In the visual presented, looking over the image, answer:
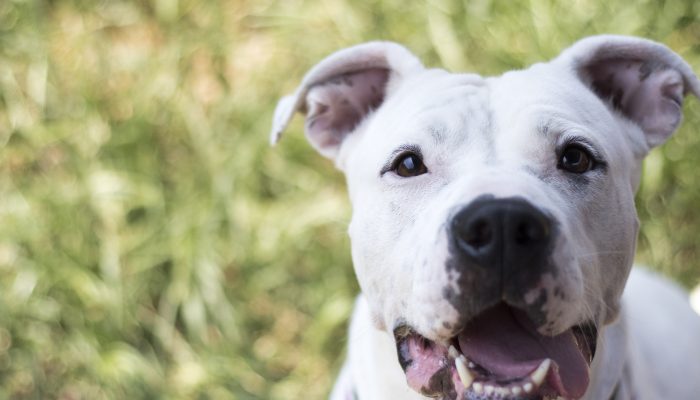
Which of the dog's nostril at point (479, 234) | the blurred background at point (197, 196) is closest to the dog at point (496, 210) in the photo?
the dog's nostril at point (479, 234)

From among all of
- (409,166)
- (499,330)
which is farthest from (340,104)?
(499,330)

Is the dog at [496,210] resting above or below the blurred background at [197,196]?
above

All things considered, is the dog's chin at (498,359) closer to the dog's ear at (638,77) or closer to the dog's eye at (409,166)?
the dog's eye at (409,166)

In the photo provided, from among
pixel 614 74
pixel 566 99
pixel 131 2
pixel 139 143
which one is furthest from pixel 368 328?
pixel 131 2

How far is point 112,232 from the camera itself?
4.26 m

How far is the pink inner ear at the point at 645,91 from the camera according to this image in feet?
8.43

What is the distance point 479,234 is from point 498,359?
0.38m

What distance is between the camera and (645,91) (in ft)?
8.59

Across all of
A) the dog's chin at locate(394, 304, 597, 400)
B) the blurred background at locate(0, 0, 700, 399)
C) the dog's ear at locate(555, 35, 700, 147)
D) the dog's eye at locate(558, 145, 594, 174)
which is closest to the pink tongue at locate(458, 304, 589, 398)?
the dog's chin at locate(394, 304, 597, 400)

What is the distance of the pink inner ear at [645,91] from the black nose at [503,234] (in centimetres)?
94

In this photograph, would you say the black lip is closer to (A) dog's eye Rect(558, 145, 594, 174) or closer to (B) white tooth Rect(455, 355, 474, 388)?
(B) white tooth Rect(455, 355, 474, 388)

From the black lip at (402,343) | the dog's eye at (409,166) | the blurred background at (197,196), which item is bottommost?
the blurred background at (197,196)

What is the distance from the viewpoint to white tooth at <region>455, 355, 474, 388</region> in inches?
77.4

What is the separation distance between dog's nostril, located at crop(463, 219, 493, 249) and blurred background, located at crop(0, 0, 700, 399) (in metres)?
2.39
